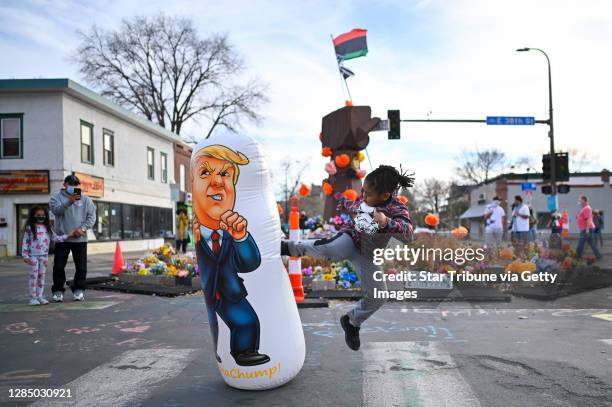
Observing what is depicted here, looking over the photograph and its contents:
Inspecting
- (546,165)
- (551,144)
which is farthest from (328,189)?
(551,144)

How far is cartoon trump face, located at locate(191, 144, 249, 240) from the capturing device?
14.7 feet

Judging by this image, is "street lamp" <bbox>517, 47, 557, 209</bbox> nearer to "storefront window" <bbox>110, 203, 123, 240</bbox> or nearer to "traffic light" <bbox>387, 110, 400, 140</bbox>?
"traffic light" <bbox>387, 110, 400, 140</bbox>

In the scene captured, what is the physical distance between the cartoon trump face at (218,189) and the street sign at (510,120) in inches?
789

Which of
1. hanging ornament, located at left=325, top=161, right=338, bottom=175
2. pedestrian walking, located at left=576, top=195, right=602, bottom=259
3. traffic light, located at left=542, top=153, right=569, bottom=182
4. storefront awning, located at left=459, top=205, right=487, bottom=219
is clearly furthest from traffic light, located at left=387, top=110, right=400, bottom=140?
storefront awning, located at left=459, top=205, right=487, bottom=219

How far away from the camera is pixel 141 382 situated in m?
4.67

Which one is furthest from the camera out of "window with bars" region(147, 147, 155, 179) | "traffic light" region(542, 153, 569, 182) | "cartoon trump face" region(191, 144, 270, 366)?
"window with bars" region(147, 147, 155, 179)

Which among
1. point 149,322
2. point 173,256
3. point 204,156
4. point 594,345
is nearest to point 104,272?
A: point 173,256

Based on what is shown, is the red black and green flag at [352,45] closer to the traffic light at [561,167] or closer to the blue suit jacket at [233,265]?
the traffic light at [561,167]

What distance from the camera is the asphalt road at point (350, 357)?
168 inches

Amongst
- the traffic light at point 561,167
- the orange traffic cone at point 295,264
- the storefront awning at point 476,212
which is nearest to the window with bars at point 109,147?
the orange traffic cone at point 295,264

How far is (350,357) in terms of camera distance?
549 cm

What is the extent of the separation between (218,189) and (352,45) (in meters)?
17.0

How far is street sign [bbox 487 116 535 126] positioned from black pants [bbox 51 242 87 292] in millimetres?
18086

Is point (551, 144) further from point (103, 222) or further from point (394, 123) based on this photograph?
point (103, 222)
